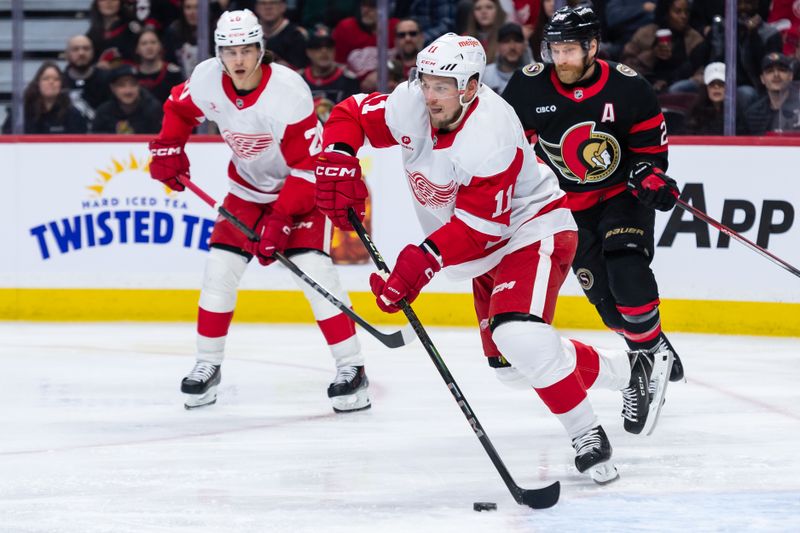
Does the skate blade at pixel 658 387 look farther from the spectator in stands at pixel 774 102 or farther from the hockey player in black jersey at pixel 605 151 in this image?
the spectator in stands at pixel 774 102

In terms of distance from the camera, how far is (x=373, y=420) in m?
4.02

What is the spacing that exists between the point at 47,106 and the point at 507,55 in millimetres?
2154

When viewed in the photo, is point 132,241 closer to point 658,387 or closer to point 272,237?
point 272,237

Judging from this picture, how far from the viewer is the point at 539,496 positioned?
116 inches

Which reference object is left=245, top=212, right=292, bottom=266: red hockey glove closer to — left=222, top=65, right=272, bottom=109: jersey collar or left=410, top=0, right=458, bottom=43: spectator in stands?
left=222, top=65, right=272, bottom=109: jersey collar

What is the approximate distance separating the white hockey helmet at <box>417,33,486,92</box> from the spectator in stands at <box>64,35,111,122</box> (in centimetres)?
364

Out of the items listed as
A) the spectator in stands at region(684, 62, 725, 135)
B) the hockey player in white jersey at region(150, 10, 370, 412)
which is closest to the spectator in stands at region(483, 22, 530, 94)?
the spectator in stands at region(684, 62, 725, 135)

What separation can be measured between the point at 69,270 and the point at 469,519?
12.3 ft

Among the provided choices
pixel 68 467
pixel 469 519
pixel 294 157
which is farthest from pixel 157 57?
pixel 469 519

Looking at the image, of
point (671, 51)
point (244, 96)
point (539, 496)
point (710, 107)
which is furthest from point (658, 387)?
point (671, 51)

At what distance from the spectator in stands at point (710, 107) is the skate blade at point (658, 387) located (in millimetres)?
2117

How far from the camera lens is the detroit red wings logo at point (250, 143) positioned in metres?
4.12

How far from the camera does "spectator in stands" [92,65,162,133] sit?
20.6 feet

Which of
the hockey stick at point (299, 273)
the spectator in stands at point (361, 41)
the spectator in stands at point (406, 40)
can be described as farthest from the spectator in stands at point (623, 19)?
the hockey stick at point (299, 273)
